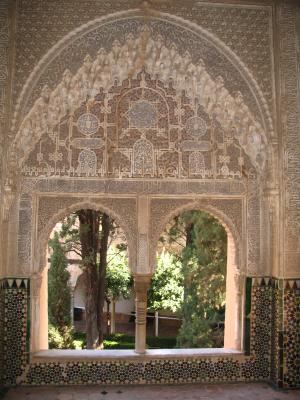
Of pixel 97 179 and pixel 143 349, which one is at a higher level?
pixel 97 179

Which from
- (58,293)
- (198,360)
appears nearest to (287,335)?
(198,360)

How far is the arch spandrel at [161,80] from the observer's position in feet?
22.1

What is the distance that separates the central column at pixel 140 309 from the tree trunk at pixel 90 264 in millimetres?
4598

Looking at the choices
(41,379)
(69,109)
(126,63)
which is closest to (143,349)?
(41,379)

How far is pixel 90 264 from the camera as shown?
11469 millimetres

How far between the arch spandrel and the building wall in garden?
0.06 feet

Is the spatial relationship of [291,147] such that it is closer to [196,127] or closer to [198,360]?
[196,127]

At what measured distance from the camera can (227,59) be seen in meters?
6.87

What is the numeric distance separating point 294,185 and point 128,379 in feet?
11.8

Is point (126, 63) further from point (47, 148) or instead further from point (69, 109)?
point (47, 148)

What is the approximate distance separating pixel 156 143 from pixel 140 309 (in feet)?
7.97

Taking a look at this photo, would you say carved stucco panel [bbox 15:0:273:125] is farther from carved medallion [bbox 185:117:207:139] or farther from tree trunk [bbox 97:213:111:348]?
tree trunk [bbox 97:213:111:348]

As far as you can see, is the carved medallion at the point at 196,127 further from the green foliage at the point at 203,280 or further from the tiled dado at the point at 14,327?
the tiled dado at the point at 14,327

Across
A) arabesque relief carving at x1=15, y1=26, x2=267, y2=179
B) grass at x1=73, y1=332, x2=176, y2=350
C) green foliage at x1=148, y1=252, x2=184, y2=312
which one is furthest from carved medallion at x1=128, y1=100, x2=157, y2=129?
grass at x1=73, y1=332, x2=176, y2=350
